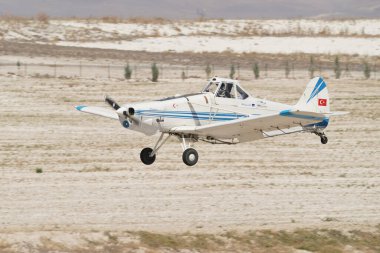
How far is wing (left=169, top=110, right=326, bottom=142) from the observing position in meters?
29.0

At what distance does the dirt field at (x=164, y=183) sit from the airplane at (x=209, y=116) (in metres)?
5.83

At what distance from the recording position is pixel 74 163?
43.0 m

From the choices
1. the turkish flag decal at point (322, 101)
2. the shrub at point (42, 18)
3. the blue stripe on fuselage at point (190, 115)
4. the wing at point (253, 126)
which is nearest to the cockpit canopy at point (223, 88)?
the blue stripe on fuselage at point (190, 115)

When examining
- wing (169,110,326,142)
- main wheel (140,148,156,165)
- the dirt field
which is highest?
wing (169,110,326,142)

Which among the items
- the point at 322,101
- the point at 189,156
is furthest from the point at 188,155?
the point at 322,101

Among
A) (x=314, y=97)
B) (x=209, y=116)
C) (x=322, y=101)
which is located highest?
(x=314, y=97)

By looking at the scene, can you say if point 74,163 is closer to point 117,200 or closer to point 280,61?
point 117,200

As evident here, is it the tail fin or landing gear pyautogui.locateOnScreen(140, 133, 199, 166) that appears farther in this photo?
the tail fin

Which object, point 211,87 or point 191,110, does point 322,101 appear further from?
point 191,110

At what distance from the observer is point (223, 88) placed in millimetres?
29750

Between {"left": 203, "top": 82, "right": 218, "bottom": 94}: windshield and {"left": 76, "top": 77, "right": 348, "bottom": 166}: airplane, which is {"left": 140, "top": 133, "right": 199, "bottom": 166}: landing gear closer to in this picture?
{"left": 76, "top": 77, "right": 348, "bottom": 166}: airplane

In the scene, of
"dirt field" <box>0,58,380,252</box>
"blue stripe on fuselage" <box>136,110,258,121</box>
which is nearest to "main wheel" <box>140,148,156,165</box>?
"blue stripe on fuselage" <box>136,110,258,121</box>

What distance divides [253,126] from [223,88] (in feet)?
5.16

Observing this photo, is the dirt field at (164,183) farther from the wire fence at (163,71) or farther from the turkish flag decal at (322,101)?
the wire fence at (163,71)
